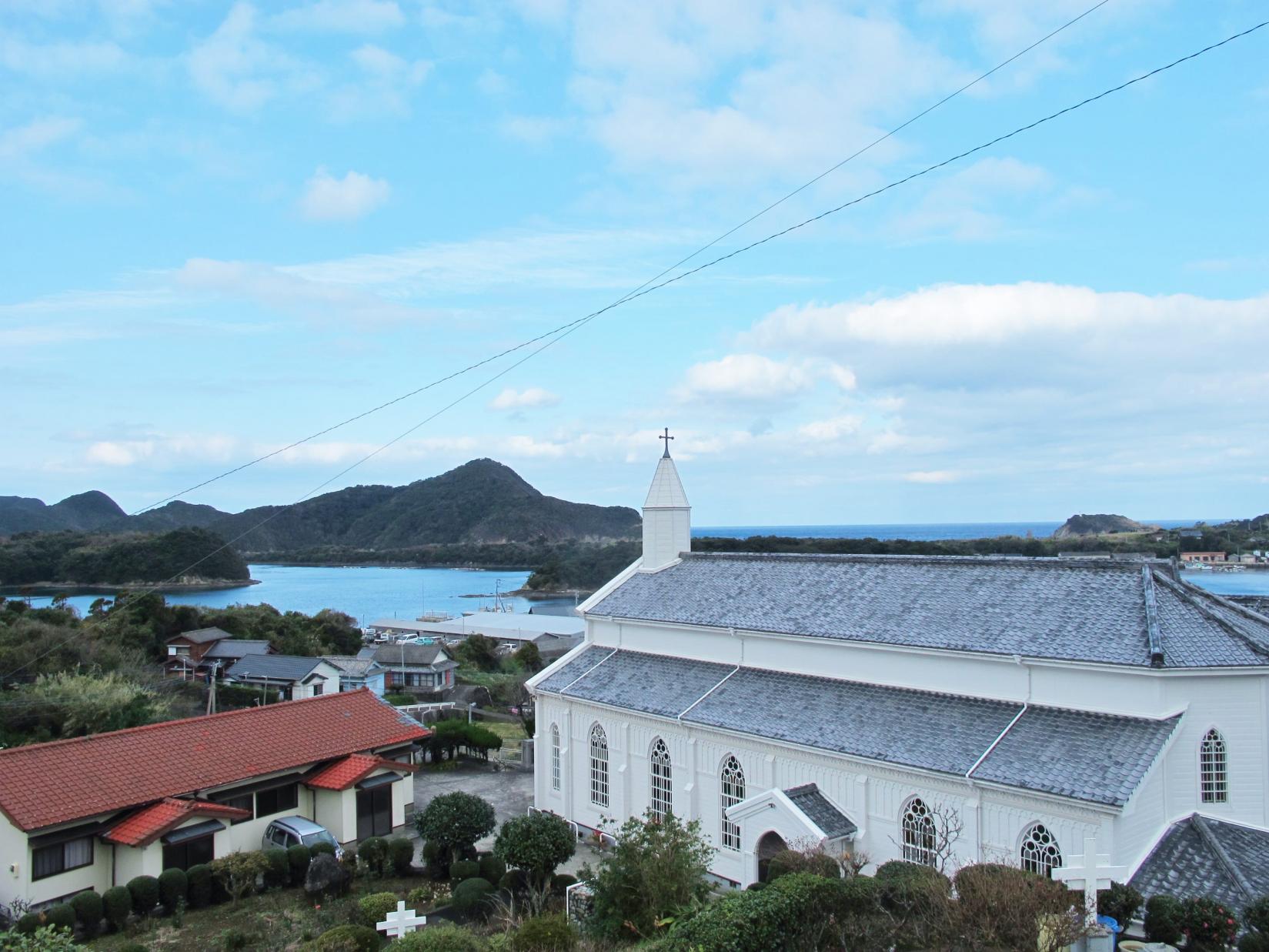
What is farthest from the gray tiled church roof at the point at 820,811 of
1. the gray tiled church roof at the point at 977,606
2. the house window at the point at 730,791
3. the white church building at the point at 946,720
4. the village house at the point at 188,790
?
the village house at the point at 188,790

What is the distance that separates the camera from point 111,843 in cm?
2192

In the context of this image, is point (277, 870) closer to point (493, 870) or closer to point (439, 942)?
point (493, 870)

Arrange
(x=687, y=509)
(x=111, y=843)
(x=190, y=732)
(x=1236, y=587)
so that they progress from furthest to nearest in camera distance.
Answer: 1. (x=1236, y=587)
2. (x=687, y=509)
3. (x=190, y=732)
4. (x=111, y=843)

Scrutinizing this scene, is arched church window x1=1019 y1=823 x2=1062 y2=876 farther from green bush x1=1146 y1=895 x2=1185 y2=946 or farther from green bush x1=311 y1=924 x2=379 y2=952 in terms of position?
green bush x1=311 y1=924 x2=379 y2=952

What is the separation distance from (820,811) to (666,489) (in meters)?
14.5

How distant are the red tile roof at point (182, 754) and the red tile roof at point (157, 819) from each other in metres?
0.38

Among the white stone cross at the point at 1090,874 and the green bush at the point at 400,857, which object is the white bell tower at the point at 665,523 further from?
the white stone cross at the point at 1090,874

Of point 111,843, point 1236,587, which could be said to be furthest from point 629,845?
point 1236,587

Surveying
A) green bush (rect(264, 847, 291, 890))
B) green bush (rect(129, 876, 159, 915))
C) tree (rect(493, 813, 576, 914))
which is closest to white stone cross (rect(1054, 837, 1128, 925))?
tree (rect(493, 813, 576, 914))

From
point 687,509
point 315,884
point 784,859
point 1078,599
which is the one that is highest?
point 687,509

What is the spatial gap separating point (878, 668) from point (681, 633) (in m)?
7.15

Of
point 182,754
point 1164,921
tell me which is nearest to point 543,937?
point 1164,921

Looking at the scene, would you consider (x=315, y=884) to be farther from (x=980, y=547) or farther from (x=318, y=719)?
(x=980, y=547)

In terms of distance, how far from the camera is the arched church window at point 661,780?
977 inches
